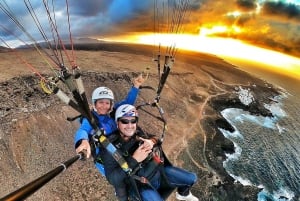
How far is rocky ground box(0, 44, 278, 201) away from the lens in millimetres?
18359

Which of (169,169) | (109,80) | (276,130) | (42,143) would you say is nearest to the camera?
(169,169)

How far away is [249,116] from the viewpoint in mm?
41812

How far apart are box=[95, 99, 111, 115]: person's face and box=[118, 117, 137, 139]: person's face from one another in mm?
1056

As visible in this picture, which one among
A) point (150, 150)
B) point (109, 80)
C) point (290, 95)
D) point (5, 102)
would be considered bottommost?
point (290, 95)

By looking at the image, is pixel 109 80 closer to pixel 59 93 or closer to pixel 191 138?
pixel 191 138

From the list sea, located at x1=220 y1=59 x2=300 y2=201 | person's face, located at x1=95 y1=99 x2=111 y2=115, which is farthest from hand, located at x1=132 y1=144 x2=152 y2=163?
sea, located at x1=220 y1=59 x2=300 y2=201

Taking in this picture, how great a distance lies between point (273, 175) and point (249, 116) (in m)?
13.6

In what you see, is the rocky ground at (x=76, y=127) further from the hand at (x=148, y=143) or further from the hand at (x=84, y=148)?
the hand at (x=84, y=148)

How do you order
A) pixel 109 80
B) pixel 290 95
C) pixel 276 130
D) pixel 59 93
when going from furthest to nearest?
pixel 290 95
pixel 276 130
pixel 109 80
pixel 59 93

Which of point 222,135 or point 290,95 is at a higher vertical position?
point 222,135

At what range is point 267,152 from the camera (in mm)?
32906

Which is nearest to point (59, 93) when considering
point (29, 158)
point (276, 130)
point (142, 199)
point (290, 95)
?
point (142, 199)

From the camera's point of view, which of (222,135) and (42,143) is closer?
(42,143)

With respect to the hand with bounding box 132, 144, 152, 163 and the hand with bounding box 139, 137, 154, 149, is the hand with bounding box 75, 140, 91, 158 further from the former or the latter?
the hand with bounding box 139, 137, 154, 149
